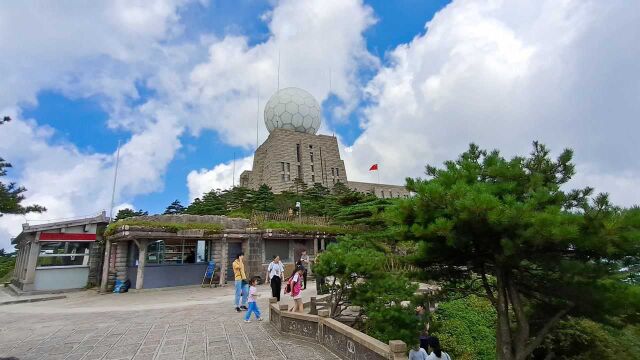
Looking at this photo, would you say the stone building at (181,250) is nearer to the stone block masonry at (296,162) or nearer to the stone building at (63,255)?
the stone building at (63,255)

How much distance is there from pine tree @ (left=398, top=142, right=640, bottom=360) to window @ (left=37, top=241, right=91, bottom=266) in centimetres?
1901

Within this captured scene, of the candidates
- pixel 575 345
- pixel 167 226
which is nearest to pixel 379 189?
pixel 167 226

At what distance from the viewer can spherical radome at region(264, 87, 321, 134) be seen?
162ft

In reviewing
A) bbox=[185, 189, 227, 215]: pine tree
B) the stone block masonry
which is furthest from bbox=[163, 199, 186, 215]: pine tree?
the stone block masonry

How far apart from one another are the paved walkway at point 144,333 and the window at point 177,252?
4408 millimetres

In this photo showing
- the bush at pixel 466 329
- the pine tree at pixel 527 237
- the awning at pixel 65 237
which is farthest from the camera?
the awning at pixel 65 237

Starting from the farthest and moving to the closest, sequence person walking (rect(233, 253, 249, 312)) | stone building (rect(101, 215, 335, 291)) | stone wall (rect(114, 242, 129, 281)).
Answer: stone wall (rect(114, 242, 129, 281))
stone building (rect(101, 215, 335, 291))
person walking (rect(233, 253, 249, 312))

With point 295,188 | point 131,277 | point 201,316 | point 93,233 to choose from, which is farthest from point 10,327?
point 295,188

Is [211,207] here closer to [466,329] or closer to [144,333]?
[144,333]

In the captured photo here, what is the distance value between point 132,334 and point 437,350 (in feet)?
23.1

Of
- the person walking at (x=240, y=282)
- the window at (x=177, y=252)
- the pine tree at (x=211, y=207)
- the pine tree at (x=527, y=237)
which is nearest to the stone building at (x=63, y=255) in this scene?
the window at (x=177, y=252)

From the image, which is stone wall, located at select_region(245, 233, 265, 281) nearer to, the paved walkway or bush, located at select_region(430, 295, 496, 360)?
the paved walkway

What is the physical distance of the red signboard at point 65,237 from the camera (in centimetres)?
1693

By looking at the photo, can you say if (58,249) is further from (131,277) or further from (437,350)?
(437,350)
